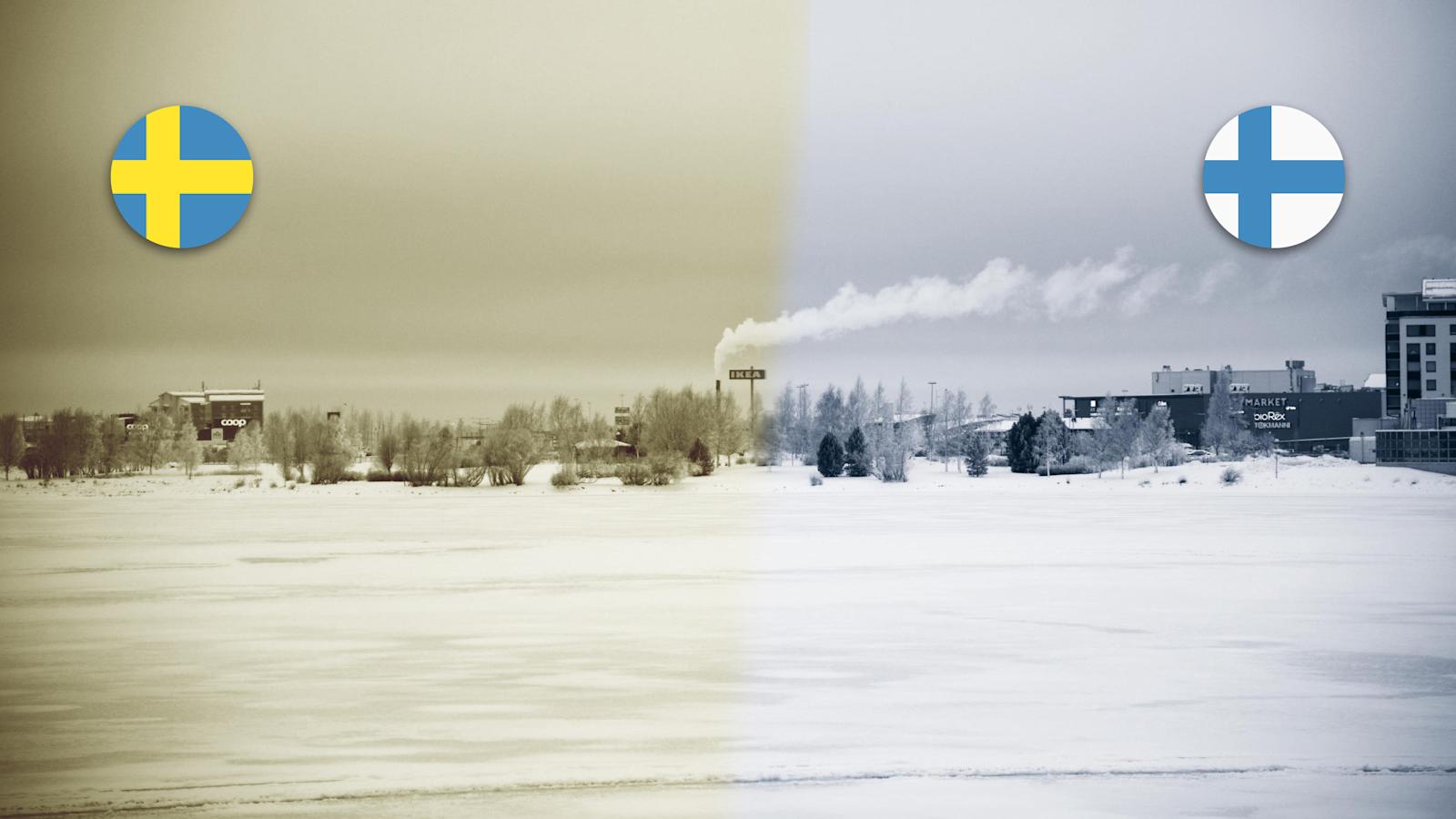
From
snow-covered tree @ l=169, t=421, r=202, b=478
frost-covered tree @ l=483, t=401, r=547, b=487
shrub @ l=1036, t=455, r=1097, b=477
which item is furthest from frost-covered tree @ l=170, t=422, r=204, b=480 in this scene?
shrub @ l=1036, t=455, r=1097, b=477

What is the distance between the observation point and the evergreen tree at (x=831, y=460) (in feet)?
172

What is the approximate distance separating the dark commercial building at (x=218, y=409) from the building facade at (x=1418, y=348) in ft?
210

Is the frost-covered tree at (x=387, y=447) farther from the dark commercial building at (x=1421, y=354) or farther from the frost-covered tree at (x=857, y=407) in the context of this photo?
the dark commercial building at (x=1421, y=354)

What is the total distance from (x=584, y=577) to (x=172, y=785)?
8593 millimetres

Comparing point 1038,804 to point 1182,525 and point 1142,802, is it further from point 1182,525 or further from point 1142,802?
point 1182,525

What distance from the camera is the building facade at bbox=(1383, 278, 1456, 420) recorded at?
266ft

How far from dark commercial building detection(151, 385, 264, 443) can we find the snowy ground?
5659 centimetres

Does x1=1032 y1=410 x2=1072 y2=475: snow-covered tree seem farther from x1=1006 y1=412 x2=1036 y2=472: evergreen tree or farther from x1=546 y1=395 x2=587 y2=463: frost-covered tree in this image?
x1=546 y1=395 x2=587 y2=463: frost-covered tree

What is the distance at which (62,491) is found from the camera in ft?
143

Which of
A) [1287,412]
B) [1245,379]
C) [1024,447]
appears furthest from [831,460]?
[1245,379]

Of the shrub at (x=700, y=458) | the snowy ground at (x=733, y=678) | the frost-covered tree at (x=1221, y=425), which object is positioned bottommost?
the snowy ground at (x=733, y=678)

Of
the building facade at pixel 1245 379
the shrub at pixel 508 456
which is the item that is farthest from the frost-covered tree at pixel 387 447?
the building facade at pixel 1245 379

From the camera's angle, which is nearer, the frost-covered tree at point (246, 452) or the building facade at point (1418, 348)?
the frost-covered tree at point (246, 452)

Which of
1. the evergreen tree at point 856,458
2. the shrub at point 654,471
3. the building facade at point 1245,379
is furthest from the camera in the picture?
the building facade at point 1245,379
